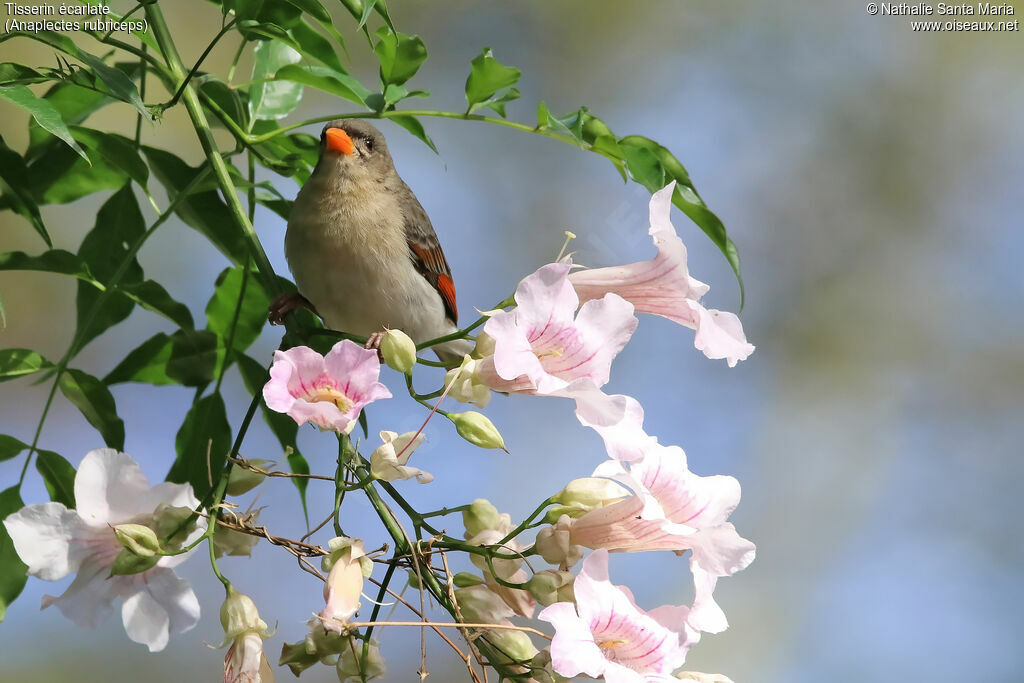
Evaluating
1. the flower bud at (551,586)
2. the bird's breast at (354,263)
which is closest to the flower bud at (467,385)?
the flower bud at (551,586)

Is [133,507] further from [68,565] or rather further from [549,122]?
[549,122]

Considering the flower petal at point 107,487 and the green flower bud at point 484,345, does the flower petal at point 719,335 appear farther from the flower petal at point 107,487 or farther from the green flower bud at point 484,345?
the flower petal at point 107,487

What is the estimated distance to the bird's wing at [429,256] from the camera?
128cm

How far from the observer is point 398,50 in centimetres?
82

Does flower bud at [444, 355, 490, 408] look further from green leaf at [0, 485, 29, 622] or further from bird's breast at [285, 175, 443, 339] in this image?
bird's breast at [285, 175, 443, 339]

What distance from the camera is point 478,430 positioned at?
607 mm


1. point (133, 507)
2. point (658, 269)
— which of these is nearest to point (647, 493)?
point (658, 269)

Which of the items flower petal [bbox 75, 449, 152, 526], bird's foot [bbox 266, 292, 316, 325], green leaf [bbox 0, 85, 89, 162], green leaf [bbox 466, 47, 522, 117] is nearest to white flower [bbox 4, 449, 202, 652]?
flower petal [bbox 75, 449, 152, 526]

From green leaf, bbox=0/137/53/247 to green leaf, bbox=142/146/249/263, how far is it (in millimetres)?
115

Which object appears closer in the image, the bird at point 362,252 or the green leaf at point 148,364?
the green leaf at point 148,364

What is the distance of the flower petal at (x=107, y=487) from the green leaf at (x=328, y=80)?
1.27ft

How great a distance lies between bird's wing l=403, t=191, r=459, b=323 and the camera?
4.20 feet

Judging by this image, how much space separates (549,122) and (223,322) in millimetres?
424

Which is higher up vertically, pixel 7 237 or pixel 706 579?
pixel 7 237
